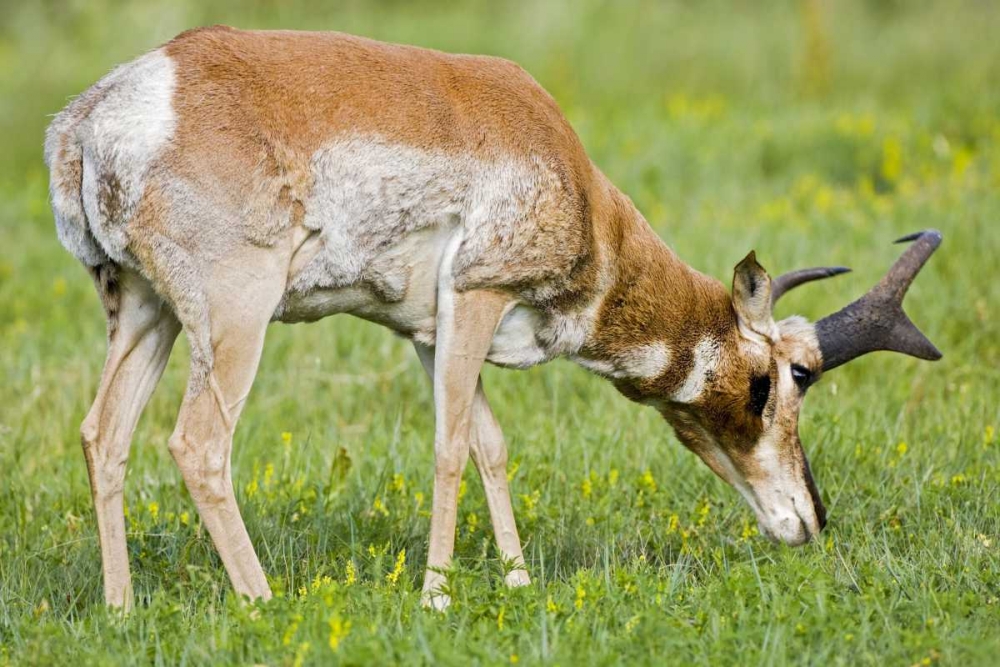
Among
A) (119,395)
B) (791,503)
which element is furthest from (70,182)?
(791,503)

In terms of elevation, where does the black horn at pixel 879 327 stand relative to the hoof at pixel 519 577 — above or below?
above

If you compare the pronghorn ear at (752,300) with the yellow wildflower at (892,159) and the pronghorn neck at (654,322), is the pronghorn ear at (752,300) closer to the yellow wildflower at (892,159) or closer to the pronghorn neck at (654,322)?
the pronghorn neck at (654,322)

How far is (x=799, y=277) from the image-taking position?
226 inches

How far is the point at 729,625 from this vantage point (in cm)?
454

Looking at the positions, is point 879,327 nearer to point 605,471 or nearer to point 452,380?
point 605,471

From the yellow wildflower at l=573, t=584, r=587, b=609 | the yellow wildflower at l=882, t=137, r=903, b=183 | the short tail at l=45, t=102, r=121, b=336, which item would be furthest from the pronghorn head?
the yellow wildflower at l=882, t=137, r=903, b=183

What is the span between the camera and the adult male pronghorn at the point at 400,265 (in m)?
4.86

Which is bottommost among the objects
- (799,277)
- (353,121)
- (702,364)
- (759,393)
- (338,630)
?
(338,630)

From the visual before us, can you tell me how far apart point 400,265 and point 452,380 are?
19.7 inches

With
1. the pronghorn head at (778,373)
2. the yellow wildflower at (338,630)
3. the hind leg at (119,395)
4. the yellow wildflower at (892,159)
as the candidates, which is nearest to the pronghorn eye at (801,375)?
the pronghorn head at (778,373)

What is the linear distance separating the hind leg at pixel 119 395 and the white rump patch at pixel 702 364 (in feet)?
7.07

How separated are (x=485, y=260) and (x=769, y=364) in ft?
4.38

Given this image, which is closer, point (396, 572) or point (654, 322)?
point (396, 572)

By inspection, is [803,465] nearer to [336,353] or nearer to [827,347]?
[827,347]
